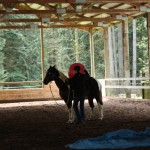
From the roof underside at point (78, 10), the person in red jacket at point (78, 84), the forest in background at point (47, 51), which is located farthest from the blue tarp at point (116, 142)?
the forest in background at point (47, 51)

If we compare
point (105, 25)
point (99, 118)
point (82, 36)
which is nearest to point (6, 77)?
point (82, 36)

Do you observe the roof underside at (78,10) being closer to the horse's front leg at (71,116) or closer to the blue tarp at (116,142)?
the horse's front leg at (71,116)

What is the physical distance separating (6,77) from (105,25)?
1366 cm

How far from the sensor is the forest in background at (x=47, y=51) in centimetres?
3183

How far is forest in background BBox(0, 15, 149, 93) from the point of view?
1253 inches

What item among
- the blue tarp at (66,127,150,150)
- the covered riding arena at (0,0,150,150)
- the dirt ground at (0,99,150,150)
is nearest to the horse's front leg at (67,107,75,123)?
the dirt ground at (0,99,150,150)

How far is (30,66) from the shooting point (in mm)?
32625

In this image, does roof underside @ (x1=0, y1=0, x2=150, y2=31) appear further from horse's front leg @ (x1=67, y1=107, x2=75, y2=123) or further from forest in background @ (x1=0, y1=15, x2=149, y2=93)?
forest in background @ (x1=0, y1=15, x2=149, y2=93)

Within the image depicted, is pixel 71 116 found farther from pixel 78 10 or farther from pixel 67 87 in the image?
pixel 78 10

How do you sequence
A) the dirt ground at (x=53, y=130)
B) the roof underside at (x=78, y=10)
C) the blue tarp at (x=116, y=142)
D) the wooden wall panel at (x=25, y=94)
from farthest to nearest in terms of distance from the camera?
the wooden wall panel at (x=25, y=94) < the roof underside at (x=78, y=10) < the dirt ground at (x=53, y=130) < the blue tarp at (x=116, y=142)

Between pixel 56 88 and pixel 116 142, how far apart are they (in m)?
15.2

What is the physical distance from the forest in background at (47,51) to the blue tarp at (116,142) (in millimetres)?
23667

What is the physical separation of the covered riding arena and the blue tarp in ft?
0.85

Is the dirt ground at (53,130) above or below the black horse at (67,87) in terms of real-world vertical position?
below
